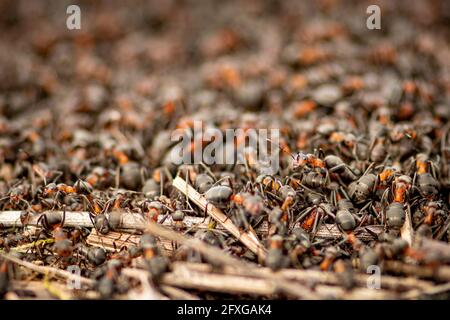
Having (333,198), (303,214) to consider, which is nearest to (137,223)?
(303,214)

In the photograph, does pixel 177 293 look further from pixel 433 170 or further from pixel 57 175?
pixel 433 170

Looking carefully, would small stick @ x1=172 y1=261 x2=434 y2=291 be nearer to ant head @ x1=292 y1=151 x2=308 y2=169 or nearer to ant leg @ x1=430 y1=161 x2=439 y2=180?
ant head @ x1=292 y1=151 x2=308 y2=169

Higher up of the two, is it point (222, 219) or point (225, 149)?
point (225, 149)

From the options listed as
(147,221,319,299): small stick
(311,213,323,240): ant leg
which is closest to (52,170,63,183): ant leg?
(147,221,319,299): small stick

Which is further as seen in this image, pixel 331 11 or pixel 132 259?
pixel 331 11

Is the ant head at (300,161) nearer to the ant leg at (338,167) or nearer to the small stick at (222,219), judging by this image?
the ant leg at (338,167)

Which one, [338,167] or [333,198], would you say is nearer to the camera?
[333,198]

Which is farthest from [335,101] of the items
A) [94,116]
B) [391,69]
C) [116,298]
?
[116,298]

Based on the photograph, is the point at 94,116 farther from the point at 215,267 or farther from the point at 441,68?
the point at 441,68
